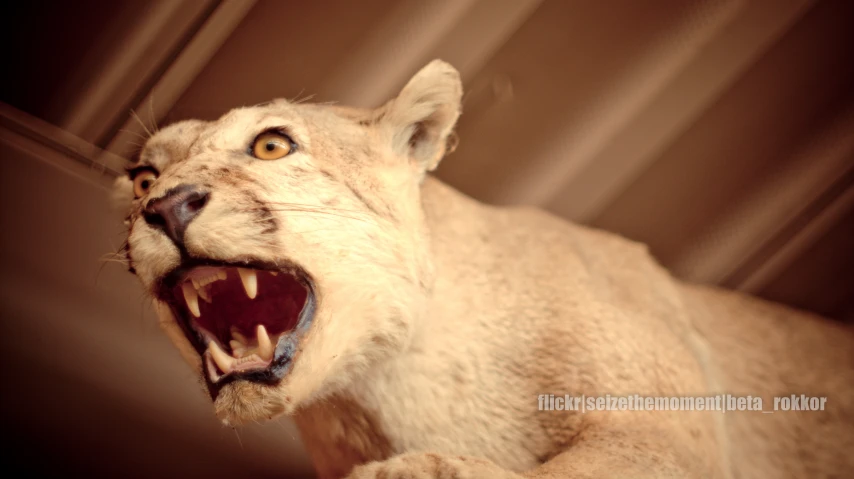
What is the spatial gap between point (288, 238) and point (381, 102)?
32 centimetres

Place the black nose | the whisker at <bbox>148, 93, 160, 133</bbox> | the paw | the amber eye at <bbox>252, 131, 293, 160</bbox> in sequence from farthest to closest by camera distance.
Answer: the whisker at <bbox>148, 93, 160, 133</bbox> → the amber eye at <bbox>252, 131, 293, 160</bbox> → the black nose → the paw

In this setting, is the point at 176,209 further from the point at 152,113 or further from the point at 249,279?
the point at 152,113

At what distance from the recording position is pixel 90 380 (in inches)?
50.9

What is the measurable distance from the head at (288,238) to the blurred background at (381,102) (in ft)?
0.25

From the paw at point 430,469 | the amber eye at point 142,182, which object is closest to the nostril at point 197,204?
the amber eye at point 142,182

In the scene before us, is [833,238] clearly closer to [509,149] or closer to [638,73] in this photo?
[638,73]

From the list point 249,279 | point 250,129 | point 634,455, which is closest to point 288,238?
point 249,279

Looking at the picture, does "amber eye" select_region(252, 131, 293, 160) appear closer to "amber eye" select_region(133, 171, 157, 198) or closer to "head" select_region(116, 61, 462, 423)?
"head" select_region(116, 61, 462, 423)

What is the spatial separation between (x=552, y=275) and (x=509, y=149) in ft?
0.70

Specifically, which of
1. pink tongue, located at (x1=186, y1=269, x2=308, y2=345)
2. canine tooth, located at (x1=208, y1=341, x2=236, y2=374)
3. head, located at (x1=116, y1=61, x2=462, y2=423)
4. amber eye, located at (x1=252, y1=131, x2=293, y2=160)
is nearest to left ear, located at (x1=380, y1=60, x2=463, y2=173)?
head, located at (x1=116, y1=61, x2=462, y2=423)

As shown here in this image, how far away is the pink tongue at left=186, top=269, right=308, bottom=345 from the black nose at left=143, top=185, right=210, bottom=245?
93 millimetres

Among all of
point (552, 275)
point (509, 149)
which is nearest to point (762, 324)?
point (552, 275)

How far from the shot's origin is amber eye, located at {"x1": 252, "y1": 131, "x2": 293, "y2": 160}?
0.99m

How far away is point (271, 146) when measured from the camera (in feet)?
3.26
